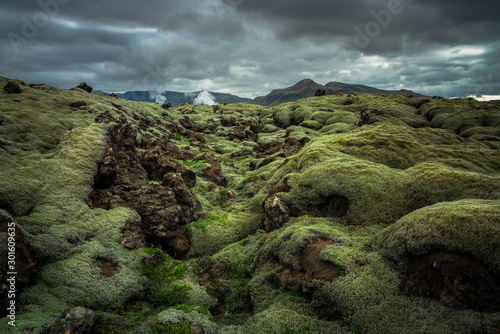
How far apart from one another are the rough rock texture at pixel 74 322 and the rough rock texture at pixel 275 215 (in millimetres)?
Answer: 13909

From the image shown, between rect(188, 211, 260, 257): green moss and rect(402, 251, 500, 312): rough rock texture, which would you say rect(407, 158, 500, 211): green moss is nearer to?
rect(402, 251, 500, 312): rough rock texture

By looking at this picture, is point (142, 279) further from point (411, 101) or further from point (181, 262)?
point (411, 101)

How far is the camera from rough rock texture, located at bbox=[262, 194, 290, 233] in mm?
21062

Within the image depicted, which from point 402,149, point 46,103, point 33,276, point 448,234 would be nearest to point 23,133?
point 46,103

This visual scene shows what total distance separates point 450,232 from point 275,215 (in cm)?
1251

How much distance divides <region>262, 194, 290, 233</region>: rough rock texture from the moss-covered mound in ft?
0.42

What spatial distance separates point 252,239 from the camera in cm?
2153

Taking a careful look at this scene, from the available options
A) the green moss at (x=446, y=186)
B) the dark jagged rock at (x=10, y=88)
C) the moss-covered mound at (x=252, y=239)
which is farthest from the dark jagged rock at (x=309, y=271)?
the dark jagged rock at (x=10, y=88)

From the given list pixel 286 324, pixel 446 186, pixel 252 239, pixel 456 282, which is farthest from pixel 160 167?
pixel 456 282

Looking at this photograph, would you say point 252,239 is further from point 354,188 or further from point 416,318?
point 416,318

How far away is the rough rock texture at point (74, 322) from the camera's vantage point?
1023 centimetres

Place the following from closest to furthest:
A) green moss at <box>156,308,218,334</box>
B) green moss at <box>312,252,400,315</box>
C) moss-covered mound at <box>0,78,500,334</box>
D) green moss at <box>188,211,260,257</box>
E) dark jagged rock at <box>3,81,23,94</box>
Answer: moss-covered mound at <box>0,78,500,334</box> < green moss at <box>312,252,400,315</box> < green moss at <box>156,308,218,334</box> < green moss at <box>188,211,260,257</box> < dark jagged rock at <box>3,81,23,94</box>

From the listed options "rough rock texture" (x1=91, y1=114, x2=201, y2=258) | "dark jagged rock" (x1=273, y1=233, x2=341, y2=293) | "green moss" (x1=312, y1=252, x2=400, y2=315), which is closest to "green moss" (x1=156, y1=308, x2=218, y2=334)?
"dark jagged rock" (x1=273, y1=233, x2=341, y2=293)

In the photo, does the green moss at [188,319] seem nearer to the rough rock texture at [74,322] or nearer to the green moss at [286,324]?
the green moss at [286,324]
